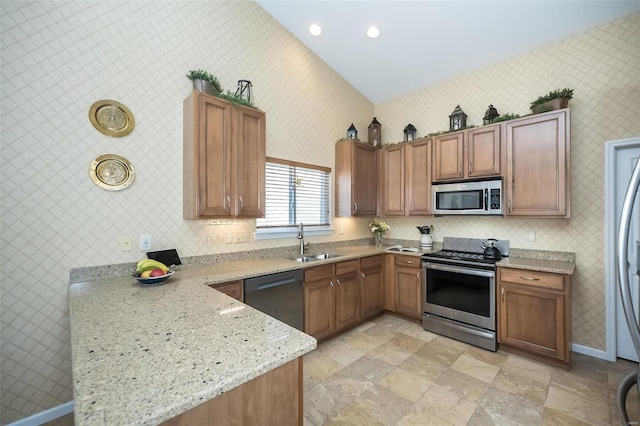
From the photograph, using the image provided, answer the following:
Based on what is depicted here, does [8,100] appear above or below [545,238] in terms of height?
above

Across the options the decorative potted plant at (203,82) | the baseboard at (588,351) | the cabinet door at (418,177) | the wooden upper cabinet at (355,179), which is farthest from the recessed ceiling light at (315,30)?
the baseboard at (588,351)

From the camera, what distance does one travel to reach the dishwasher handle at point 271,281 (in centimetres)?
227

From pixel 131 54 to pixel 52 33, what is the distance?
18.2 inches

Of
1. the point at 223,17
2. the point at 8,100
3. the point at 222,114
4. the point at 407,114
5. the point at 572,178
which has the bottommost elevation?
the point at 572,178

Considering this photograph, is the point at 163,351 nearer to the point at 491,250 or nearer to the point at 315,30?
the point at 491,250

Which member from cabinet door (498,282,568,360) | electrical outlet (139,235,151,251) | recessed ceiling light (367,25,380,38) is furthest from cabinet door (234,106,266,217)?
cabinet door (498,282,568,360)

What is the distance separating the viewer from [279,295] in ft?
8.15

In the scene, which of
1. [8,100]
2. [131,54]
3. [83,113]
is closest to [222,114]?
[131,54]

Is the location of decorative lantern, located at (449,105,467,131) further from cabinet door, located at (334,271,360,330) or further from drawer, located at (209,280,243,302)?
drawer, located at (209,280,243,302)

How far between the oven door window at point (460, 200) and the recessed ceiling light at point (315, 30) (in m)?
2.52

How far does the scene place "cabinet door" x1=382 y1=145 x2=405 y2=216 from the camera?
3816 mm

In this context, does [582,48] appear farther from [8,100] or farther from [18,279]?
[18,279]

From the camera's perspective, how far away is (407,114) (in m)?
4.19

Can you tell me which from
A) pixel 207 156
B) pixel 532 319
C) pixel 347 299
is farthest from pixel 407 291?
pixel 207 156
